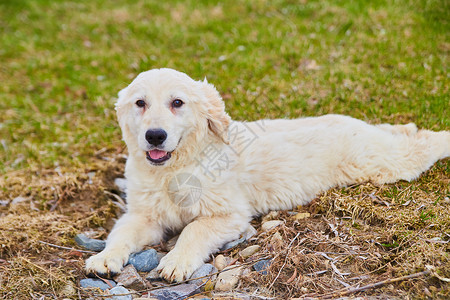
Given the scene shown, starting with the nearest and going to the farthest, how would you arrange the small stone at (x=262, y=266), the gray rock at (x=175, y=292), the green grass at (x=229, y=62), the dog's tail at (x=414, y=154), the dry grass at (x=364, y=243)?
the dry grass at (x=364, y=243)
the gray rock at (x=175, y=292)
the small stone at (x=262, y=266)
the dog's tail at (x=414, y=154)
the green grass at (x=229, y=62)

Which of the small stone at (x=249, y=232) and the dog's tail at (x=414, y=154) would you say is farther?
the dog's tail at (x=414, y=154)

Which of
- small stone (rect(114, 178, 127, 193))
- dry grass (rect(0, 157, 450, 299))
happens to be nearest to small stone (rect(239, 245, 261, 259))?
dry grass (rect(0, 157, 450, 299))

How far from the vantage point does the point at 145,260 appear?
3643 millimetres

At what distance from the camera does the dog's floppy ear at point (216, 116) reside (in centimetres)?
390

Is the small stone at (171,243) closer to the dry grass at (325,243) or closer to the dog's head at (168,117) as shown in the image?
the dry grass at (325,243)

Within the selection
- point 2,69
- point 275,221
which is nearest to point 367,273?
point 275,221

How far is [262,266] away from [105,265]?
4.03ft

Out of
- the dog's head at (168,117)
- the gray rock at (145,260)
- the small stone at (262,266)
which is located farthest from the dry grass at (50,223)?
the small stone at (262,266)

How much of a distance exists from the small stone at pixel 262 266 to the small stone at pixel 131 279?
0.87m

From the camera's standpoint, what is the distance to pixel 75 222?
14.2ft

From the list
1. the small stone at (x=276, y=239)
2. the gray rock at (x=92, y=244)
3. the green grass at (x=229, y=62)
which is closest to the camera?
the small stone at (x=276, y=239)

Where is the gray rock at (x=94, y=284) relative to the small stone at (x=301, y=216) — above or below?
below

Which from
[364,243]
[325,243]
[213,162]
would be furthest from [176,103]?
[364,243]

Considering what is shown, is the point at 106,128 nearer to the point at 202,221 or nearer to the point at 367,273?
the point at 202,221
